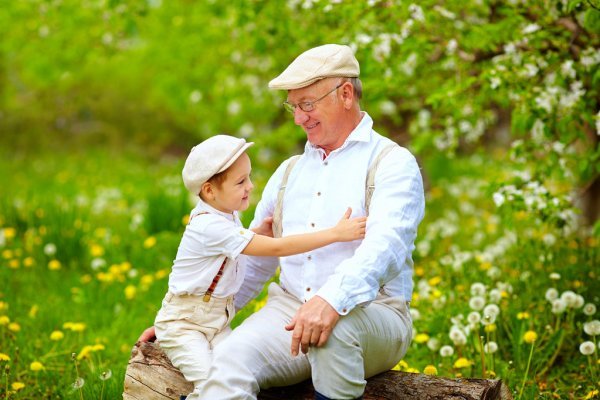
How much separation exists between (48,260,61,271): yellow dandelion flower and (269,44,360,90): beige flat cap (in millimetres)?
3075

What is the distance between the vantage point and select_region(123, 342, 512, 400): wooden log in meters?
2.72

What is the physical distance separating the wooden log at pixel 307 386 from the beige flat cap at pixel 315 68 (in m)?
1.12

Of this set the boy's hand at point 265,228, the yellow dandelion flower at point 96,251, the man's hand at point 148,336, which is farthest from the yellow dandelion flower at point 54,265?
the boy's hand at point 265,228

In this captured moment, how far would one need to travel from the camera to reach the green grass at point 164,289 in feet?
12.1

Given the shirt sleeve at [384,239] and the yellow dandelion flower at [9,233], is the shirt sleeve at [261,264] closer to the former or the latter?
the shirt sleeve at [384,239]

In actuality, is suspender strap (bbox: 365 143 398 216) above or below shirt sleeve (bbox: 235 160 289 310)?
above

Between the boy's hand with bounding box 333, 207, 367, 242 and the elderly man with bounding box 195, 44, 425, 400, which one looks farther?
the boy's hand with bounding box 333, 207, 367, 242

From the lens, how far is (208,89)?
848 cm

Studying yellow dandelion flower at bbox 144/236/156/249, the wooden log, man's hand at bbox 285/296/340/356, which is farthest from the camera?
yellow dandelion flower at bbox 144/236/156/249

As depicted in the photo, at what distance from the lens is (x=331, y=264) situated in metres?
2.92

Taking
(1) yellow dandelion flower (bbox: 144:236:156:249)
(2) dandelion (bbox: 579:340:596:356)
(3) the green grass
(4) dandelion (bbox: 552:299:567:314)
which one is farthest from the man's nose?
(1) yellow dandelion flower (bbox: 144:236:156:249)

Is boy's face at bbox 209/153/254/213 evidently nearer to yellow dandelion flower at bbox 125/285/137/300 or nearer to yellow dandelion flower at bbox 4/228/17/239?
yellow dandelion flower at bbox 125/285/137/300

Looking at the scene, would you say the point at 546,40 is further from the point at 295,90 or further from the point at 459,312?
the point at 295,90

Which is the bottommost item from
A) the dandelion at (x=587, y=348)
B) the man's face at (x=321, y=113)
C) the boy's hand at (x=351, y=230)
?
the dandelion at (x=587, y=348)
